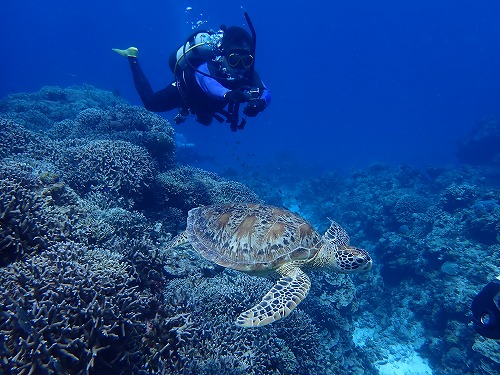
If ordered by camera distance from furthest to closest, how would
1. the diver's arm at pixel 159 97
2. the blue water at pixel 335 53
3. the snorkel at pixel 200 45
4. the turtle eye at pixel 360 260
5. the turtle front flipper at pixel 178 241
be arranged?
the blue water at pixel 335 53, the diver's arm at pixel 159 97, the snorkel at pixel 200 45, the turtle front flipper at pixel 178 241, the turtle eye at pixel 360 260

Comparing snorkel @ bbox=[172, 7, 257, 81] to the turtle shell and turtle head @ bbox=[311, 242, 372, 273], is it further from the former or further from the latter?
turtle head @ bbox=[311, 242, 372, 273]

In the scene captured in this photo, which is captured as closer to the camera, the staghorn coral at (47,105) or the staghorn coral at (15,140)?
the staghorn coral at (15,140)

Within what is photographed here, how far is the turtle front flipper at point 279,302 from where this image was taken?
133 inches

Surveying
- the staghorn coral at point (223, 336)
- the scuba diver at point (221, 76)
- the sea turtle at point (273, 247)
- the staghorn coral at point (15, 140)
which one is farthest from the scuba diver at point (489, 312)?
the staghorn coral at point (15, 140)

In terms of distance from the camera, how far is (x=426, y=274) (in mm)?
9125

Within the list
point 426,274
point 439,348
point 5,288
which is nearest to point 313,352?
point 5,288

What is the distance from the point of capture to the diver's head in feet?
19.4

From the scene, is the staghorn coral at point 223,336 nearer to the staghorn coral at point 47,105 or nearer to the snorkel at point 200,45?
the snorkel at point 200,45

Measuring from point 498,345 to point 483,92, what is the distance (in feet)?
436

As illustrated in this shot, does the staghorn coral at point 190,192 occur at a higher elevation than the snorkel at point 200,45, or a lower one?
lower

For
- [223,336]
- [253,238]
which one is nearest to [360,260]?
[253,238]

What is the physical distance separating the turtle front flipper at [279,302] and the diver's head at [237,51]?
4.42 metres

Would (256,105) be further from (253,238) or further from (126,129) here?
(126,129)

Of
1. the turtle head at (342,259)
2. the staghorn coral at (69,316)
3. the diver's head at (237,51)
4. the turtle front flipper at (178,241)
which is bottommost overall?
the staghorn coral at (69,316)
